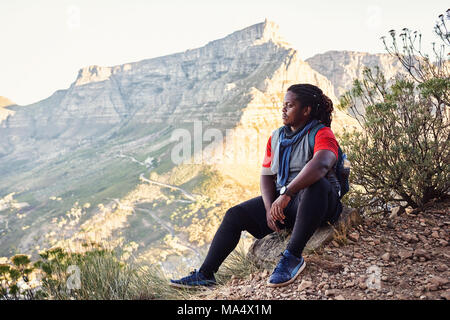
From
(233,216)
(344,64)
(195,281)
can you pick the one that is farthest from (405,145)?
(344,64)

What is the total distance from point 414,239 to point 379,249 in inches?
16.3

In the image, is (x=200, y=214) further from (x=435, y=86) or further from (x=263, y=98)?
(x=435, y=86)

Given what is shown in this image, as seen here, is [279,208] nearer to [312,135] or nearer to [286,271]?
[286,271]

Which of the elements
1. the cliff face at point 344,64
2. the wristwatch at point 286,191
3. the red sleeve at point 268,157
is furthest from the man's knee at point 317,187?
the cliff face at point 344,64

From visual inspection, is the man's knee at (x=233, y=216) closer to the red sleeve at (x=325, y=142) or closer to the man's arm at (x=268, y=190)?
the man's arm at (x=268, y=190)

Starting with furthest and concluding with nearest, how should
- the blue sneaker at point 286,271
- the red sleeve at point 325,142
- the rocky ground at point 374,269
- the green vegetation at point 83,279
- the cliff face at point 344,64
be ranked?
the cliff face at point 344,64, the green vegetation at point 83,279, the red sleeve at point 325,142, the blue sneaker at point 286,271, the rocky ground at point 374,269

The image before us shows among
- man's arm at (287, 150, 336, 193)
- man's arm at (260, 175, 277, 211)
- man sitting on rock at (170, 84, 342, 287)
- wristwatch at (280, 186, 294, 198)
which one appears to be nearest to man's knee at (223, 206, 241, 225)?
man sitting on rock at (170, 84, 342, 287)

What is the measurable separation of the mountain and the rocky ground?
182cm

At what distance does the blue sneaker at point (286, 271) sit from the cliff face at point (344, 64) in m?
142

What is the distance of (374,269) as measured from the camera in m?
2.45

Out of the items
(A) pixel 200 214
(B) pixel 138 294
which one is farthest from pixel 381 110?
(A) pixel 200 214

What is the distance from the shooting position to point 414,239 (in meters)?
2.95

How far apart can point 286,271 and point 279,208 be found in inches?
19.3

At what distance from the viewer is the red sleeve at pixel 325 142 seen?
2487 millimetres
